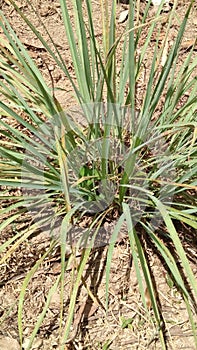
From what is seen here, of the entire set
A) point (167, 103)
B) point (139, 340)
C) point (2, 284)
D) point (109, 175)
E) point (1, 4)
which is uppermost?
point (1, 4)

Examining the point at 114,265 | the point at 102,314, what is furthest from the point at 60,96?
the point at 102,314

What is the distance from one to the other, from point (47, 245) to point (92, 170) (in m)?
0.24

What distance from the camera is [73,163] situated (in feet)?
3.93

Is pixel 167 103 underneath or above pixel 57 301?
above

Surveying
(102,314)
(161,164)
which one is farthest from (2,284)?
(161,164)

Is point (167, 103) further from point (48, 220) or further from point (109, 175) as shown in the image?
point (48, 220)

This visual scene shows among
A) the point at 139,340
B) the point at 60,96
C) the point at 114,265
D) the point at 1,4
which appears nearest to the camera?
the point at 139,340

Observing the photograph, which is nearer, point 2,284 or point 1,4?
point 2,284

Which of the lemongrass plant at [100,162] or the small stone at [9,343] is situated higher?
the lemongrass plant at [100,162]

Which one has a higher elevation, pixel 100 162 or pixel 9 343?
pixel 100 162

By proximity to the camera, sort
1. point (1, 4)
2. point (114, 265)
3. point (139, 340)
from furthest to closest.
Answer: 1. point (1, 4)
2. point (114, 265)
3. point (139, 340)

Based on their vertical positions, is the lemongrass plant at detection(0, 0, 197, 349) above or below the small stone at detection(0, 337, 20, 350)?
above

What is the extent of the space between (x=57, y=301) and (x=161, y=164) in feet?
1.36

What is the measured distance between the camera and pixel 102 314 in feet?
3.96
